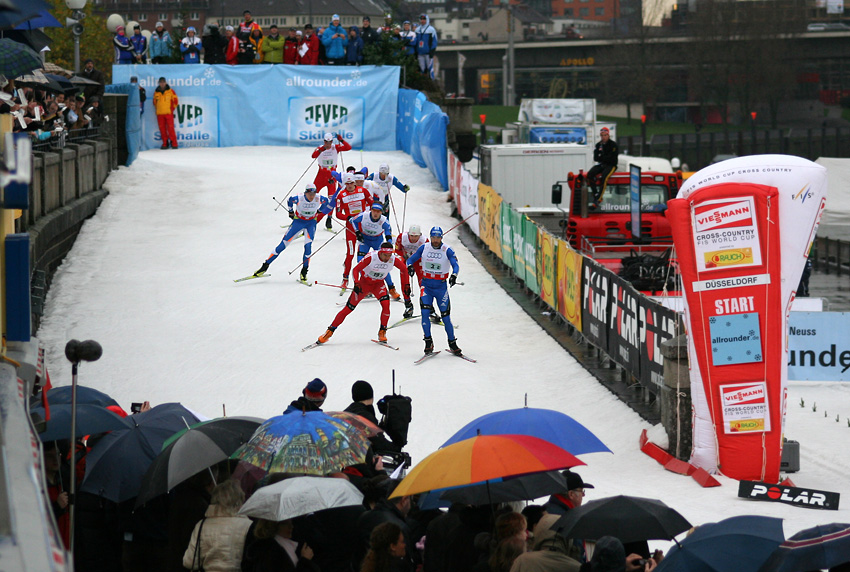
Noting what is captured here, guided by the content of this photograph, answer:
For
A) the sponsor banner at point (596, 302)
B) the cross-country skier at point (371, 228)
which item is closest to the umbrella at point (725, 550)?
the sponsor banner at point (596, 302)

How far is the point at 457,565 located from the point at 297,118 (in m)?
31.0

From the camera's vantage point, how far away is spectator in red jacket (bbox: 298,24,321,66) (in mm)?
37000

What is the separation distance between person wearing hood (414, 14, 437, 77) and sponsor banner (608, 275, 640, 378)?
24.8 metres

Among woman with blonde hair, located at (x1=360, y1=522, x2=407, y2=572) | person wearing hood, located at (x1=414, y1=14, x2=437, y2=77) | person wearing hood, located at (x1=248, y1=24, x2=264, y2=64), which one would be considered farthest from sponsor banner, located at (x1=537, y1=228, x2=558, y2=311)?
person wearing hood, located at (x1=414, y1=14, x2=437, y2=77)

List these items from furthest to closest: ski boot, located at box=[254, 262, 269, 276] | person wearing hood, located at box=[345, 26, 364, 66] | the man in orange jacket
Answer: person wearing hood, located at box=[345, 26, 364, 66], the man in orange jacket, ski boot, located at box=[254, 262, 269, 276]

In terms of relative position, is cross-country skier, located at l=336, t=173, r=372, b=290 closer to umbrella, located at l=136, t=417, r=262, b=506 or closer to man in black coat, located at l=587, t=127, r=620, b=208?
man in black coat, located at l=587, t=127, r=620, b=208

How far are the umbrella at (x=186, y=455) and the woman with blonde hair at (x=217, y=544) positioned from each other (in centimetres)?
56

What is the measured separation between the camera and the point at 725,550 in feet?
18.2

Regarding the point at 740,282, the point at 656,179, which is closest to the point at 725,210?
the point at 740,282

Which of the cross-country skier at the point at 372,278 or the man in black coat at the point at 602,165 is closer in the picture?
the cross-country skier at the point at 372,278

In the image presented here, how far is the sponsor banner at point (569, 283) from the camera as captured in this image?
1770 centimetres

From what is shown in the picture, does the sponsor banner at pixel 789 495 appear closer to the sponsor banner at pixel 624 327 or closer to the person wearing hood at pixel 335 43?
the sponsor banner at pixel 624 327

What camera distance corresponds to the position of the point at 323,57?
1478 inches

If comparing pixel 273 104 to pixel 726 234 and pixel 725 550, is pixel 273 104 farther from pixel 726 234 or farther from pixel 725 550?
pixel 725 550
